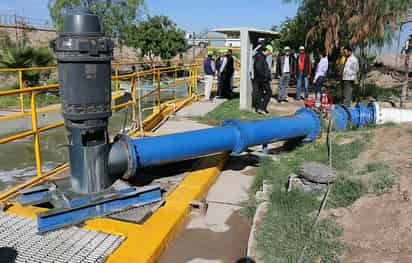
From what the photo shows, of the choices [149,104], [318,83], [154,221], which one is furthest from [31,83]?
[154,221]

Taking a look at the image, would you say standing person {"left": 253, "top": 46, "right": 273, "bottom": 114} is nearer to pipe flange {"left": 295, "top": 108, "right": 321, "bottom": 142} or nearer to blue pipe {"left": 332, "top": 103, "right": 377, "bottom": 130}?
blue pipe {"left": 332, "top": 103, "right": 377, "bottom": 130}

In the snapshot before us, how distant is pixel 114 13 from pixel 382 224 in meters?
27.0

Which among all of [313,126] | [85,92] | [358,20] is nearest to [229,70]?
[358,20]

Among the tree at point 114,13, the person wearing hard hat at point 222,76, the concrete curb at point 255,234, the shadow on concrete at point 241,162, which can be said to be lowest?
the concrete curb at point 255,234

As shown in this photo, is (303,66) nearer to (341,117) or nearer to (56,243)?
(341,117)

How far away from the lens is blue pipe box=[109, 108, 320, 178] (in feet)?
14.0

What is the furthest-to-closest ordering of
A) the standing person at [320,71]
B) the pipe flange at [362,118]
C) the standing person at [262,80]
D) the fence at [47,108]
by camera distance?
the standing person at [320,71]
the standing person at [262,80]
the pipe flange at [362,118]
the fence at [47,108]

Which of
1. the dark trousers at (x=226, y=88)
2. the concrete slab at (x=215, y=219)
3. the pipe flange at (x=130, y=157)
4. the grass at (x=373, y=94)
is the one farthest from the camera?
the grass at (x=373, y=94)

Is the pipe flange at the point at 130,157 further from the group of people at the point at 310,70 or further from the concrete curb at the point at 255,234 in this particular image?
the group of people at the point at 310,70

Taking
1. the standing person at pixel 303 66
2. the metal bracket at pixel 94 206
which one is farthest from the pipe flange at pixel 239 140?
the standing person at pixel 303 66

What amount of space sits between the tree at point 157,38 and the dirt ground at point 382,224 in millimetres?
24018

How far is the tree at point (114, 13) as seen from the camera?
26.8m

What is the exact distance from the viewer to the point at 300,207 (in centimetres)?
418

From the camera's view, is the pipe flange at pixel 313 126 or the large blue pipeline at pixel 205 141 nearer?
the large blue pipeline at pixel 205 141
